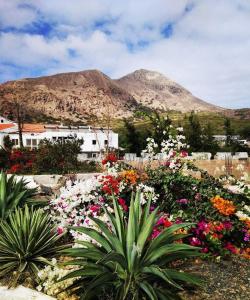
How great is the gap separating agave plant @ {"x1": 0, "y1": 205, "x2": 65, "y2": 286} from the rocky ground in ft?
7.14

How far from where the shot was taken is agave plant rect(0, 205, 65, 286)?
5746 millimetres

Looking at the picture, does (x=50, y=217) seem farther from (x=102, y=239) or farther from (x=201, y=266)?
(x=201, y=266)

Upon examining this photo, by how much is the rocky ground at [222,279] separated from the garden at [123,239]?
0.04 m

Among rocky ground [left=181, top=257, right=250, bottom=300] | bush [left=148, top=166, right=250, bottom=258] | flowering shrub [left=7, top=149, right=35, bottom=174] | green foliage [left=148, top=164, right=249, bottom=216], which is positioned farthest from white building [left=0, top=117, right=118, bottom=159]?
rocky ground [left=181, top=257, right=250, bottom=300]

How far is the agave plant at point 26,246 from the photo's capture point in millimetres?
5746

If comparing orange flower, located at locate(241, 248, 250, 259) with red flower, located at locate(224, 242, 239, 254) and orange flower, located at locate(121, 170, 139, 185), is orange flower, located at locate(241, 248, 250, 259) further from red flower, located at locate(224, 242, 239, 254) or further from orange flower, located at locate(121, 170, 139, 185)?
orange flower, located at locate(121, 170, 139, 185)

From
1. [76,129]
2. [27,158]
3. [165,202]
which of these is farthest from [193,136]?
[165,202]

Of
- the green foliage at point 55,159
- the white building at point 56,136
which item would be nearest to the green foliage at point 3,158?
the green foliage at point 55,159

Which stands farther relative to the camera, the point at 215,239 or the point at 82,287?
the point at 215,239

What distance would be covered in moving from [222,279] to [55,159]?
16698 millimetres

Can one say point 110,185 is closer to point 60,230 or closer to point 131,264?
point 60,230

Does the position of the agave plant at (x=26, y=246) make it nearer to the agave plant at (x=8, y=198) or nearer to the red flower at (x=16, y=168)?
the agave plant at (x=8, y=198)

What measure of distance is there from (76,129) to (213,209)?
2504 inches

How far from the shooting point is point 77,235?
6.18 meters
